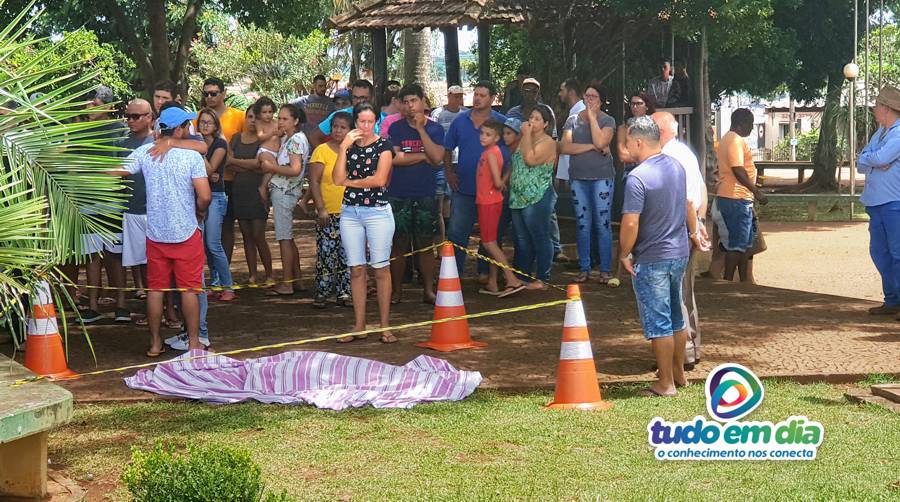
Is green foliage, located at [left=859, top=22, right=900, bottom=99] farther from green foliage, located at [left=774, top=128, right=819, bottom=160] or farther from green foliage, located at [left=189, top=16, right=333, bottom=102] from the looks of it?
green foliage, located at [left=189, top=16, right=333, bottom=102]

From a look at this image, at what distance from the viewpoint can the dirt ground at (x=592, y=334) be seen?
816cm

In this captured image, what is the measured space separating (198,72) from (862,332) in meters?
38.8

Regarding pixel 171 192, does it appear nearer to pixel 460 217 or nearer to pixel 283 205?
pixel 283 205

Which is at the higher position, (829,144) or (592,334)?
(829,144)

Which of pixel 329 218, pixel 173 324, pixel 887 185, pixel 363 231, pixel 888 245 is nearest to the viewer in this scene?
pixel 363 231

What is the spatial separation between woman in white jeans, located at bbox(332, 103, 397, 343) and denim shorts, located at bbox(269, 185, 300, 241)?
216 centimetres

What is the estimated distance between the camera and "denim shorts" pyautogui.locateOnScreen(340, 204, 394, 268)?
360 inches

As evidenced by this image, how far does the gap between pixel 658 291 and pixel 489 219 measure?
3.90 metres

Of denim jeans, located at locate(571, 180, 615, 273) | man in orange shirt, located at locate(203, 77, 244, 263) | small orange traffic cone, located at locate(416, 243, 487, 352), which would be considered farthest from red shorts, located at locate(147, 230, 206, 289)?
denim jeans, located at locate(571, 180, 615, 273)

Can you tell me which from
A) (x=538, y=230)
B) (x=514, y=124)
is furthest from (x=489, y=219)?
(x=514, y=124)

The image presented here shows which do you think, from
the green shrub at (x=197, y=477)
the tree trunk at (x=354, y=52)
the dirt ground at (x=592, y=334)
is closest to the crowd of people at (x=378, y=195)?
the dirt ground at (x=592, y=334)

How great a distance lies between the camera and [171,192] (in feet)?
27.6

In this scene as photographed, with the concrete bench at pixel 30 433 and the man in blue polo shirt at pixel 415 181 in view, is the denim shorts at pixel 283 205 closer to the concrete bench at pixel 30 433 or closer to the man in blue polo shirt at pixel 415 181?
the man in blue polo shirt at pixel 415 181

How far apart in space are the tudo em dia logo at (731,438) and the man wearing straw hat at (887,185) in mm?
4008
